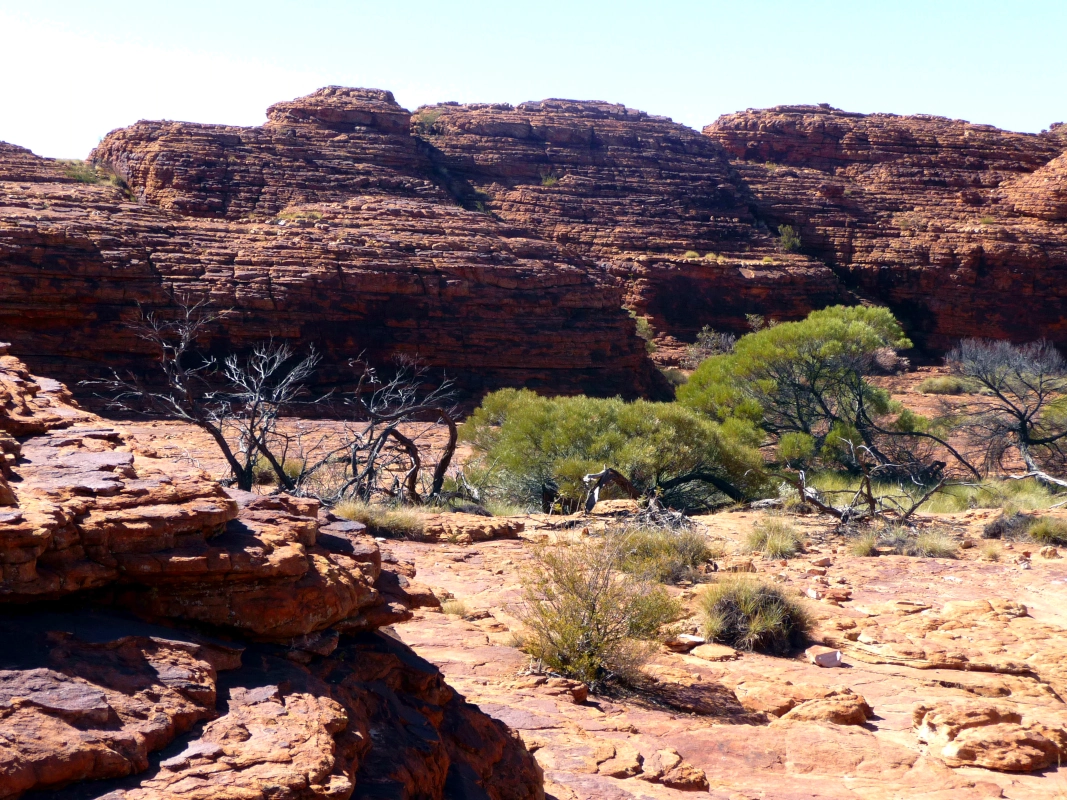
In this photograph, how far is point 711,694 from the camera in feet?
19.4

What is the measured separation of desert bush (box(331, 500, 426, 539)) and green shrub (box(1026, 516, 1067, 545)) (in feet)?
24.3

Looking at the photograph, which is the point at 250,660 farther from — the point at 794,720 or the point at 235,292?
the point at 235,292

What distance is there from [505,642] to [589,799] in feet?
7.78

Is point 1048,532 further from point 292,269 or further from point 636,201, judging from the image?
point 636,201

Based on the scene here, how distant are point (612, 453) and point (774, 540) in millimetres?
4081

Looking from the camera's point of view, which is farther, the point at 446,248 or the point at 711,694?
the point at 446,248

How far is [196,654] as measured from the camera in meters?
3.07

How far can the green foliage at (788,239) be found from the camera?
130 ft

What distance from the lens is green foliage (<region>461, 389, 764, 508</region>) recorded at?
14250mm

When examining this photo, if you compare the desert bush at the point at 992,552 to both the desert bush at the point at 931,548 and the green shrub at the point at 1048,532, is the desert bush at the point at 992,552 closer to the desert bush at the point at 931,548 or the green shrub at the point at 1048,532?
the desert bush at the point at 931,548

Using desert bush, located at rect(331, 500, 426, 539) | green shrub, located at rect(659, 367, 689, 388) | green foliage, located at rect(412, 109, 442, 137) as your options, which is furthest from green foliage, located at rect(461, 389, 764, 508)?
green foliage, located at rect(412, 109, 442, 137)

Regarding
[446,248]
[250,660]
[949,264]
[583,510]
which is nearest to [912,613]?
[583,510]

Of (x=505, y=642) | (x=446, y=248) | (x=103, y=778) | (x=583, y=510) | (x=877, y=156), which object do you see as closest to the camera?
(x=103, y=778)

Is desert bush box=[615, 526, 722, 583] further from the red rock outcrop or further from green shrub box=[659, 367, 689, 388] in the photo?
the red rock outcrop
